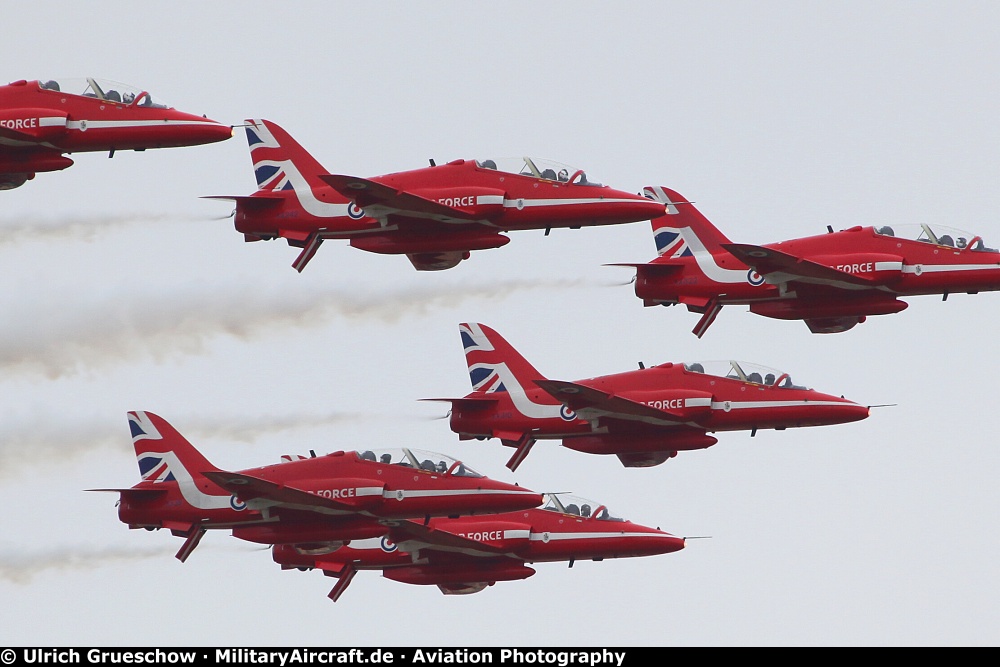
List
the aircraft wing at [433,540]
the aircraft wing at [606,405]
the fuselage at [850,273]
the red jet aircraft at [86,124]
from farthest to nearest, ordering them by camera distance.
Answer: the aircraft wing at [433,540], the aircraft wing at [606,405], the fuselage at [850,273], the red jet aircraft at [86,124]

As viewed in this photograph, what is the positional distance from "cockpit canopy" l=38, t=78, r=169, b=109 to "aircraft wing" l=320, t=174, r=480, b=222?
549 centimetres

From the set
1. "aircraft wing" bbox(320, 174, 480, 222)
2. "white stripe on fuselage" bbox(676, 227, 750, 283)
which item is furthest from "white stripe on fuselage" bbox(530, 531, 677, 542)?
"aircraft wing" bbox(320, 174, 480, 222)

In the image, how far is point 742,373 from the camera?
71.9 meters

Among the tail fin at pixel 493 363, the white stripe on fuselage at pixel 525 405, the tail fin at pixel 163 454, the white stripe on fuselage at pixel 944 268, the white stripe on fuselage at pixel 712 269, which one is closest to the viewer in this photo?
the white stripe on fuselage at pixel 944 268

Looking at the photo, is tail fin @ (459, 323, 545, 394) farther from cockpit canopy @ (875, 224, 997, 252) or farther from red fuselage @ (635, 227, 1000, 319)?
cockpit canopy @ (875, 224, 997, 252)

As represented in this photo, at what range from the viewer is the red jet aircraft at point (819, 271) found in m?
68.1

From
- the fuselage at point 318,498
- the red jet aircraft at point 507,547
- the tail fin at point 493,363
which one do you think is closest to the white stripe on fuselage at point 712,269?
the tail fin at point 493,363

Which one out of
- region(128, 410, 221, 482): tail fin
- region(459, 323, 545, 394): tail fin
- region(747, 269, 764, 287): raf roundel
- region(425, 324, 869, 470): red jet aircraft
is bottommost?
region(128, 410, 221, 482): tail fin

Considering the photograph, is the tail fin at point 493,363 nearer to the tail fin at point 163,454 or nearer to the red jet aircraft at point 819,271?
the red jet aircraft at point 819,271

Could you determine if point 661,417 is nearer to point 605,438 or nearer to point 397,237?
point 605,438

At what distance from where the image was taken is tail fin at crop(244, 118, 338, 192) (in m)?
68.1

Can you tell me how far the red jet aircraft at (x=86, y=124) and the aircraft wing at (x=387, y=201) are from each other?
11.8 feet

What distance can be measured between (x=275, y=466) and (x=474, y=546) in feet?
32.7

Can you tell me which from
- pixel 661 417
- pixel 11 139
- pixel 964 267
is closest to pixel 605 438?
pixel 661 417
